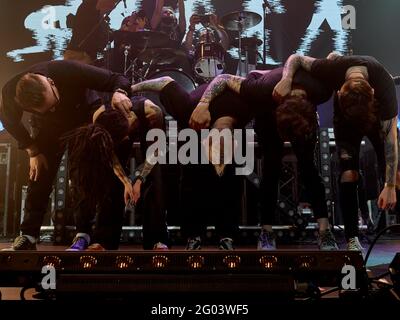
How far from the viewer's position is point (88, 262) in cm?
108

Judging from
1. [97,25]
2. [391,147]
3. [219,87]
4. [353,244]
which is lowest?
[353,244]

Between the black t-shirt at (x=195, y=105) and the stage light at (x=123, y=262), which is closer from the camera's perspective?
the stage light at (x=123, y=262)

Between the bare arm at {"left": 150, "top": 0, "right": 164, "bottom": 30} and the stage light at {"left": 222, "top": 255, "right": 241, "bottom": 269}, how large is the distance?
1.54 meters

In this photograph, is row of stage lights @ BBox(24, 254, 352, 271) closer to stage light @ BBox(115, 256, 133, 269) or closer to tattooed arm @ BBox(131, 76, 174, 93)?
stage light @ BBox(115, 256, 133, 269)

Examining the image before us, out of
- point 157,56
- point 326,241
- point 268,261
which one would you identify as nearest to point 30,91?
point 157,56

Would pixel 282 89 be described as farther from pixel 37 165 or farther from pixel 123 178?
pixel 37 165

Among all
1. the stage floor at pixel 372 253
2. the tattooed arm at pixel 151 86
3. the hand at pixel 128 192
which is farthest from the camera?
the tattooed arm at pixel 151 86

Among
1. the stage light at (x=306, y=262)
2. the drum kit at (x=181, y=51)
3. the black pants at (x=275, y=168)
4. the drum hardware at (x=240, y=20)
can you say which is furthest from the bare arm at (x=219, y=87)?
the stage light at (x=306, y=262)

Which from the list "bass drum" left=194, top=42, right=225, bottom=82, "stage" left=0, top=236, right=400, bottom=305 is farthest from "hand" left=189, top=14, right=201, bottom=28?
"stage" left=0, top=236, right=400, bottom=305

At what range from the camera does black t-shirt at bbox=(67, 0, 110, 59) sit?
201 centimetres

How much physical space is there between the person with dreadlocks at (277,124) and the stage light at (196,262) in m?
0.51

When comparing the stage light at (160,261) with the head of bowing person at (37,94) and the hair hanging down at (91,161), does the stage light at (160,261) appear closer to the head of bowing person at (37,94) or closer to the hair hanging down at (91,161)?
the hair hanging down at (91,161)

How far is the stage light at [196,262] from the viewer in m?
1.07

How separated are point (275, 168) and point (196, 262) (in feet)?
2.26
